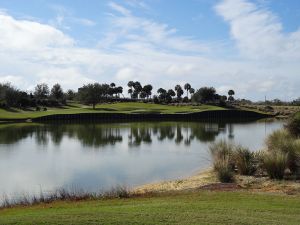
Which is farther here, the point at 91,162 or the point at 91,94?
the point at 91,94

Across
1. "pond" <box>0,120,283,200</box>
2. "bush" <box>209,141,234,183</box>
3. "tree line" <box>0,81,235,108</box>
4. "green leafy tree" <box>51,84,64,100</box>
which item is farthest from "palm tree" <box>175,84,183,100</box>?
"bush" <box>209,141,234,183</box>

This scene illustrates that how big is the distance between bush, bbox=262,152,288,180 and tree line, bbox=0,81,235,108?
87290mm

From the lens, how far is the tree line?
349 ft

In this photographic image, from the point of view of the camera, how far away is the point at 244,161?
23.5 metres

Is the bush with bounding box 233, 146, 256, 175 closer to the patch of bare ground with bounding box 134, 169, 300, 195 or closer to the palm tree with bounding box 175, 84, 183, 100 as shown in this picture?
the patch of bare ground with bounding box 134, 169, 300, 195

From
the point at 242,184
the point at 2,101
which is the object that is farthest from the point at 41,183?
the point at 2,101

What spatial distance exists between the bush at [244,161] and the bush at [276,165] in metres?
1.53

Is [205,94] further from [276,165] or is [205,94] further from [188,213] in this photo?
[188,213]

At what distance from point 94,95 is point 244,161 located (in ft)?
291

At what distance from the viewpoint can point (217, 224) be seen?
10.1 m

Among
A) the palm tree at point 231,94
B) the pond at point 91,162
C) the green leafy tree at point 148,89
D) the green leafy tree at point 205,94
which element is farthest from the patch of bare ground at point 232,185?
the palm tree at point 231,94

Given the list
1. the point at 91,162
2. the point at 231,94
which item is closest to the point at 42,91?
the point at 231,94

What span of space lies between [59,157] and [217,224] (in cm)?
2538

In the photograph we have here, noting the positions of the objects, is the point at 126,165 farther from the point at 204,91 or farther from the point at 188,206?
the point at 204,91
